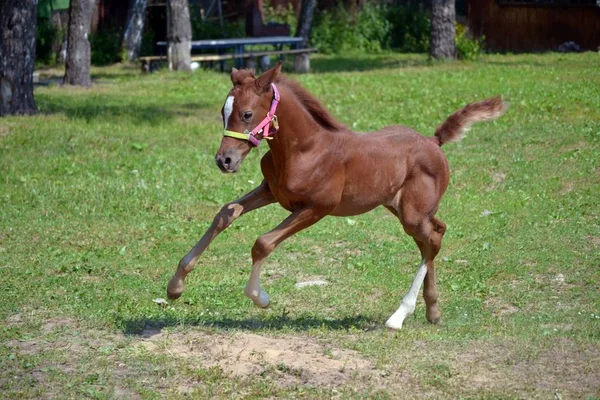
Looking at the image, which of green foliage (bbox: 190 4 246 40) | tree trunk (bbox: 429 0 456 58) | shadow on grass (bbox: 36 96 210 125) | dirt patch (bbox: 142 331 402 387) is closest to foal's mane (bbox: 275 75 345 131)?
dirt patch (bbox: 142 331 402 387)

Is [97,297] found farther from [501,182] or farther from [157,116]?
[157,116]

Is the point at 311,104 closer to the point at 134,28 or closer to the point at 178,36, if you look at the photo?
the point at 178,36

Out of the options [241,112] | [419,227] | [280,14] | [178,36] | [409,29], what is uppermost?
[280,14]

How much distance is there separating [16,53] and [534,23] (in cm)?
1868

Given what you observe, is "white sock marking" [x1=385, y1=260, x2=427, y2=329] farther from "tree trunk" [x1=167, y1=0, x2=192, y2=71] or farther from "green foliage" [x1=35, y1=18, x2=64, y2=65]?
"green foliage" [x1=35, y1=18, x2=64, y2=65]

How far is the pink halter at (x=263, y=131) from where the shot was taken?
685cm

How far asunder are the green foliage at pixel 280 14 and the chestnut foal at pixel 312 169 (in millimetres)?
28470

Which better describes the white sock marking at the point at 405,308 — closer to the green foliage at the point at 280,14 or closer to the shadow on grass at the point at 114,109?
the shadow on grass at the point at 114,109

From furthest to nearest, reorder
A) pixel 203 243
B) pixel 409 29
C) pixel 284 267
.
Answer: pixel 409 29 < pixel 284 267 < pixel 203 243

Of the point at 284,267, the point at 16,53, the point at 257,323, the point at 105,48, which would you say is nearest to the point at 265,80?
the point at 257,323

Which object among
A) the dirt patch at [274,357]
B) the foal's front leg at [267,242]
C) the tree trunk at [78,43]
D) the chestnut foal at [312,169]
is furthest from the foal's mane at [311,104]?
the tree trunk at [78,43]

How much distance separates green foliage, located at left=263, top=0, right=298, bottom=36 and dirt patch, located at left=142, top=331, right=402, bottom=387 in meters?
29.8

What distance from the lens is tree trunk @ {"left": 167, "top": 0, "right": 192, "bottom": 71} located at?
2505cm

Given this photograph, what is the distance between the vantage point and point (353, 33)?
34.3 metres
